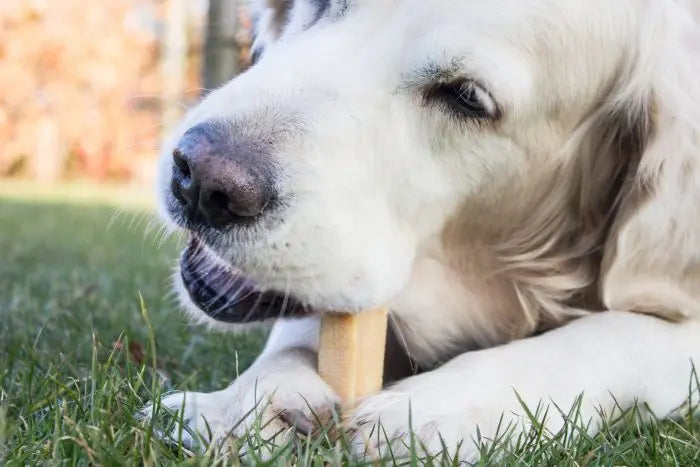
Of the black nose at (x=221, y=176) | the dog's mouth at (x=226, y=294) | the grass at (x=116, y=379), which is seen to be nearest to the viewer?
the grass at (x=116, y=379)

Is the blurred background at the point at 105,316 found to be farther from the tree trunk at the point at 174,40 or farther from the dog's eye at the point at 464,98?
the dog's eye at the point at 464,98

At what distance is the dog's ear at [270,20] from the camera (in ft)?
8.94

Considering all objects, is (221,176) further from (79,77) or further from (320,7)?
(79,77)

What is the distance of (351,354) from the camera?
5.87 ft

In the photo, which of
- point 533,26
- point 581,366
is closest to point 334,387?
point 581,366

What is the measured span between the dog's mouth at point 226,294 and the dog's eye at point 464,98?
22.3 inches

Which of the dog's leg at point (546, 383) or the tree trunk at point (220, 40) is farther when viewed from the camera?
the tree trunk at point (220, 40)

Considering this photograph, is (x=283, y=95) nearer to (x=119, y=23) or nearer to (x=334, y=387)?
(x=334, y=387)

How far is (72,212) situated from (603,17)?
861 cm

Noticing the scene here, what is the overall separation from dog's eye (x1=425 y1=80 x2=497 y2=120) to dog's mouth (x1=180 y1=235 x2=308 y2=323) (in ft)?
1.86

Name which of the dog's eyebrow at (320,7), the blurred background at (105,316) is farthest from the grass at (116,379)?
the dog's eyebrow at (320,7)

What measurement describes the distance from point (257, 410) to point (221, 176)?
44 cm

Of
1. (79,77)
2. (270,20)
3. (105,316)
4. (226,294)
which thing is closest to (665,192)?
(226,294)

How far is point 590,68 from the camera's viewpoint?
217cm
